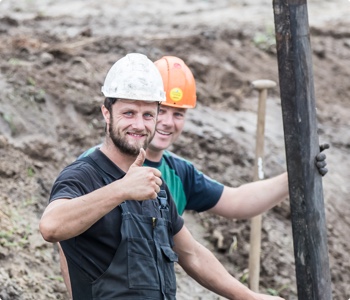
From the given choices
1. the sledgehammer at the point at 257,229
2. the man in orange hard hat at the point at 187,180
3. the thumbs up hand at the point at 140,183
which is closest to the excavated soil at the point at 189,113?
the sledgehammer at the point at 257,229

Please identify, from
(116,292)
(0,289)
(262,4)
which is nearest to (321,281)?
(116,292)

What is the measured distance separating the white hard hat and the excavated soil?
1826 mm

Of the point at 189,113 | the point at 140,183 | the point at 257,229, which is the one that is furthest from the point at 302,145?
the point at 189,113

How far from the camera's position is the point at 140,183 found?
406 cm

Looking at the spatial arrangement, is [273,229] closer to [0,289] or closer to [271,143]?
[271,143]

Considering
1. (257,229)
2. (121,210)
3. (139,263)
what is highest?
(121,210)

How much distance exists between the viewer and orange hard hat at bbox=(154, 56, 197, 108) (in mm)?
5934

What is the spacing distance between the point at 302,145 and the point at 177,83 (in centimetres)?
120

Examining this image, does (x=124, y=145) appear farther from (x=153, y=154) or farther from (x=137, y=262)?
(x=153, y=154)

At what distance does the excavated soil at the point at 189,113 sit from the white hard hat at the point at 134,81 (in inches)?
71.9

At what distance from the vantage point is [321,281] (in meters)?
5.29

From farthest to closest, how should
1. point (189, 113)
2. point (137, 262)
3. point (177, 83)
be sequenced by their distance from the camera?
1. point (189, 113)
2. point (177, 83)
3. point (137, 262)

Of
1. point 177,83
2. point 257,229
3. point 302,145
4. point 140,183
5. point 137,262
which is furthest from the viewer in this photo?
point 257,229

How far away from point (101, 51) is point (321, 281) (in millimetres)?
4772
